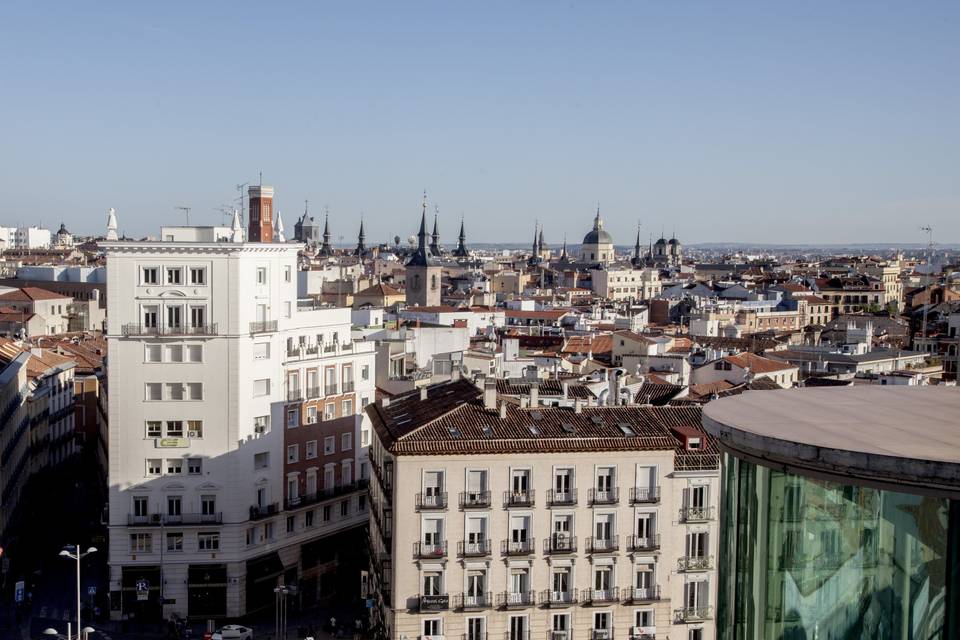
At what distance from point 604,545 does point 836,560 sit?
2321 centimetres

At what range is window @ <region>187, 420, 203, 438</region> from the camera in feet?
145

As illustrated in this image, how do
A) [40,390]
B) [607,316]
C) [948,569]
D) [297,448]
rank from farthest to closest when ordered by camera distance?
[607,316]
[40,390]
[297,448]
[948,569]

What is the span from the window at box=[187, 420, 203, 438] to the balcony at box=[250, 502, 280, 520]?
321 cm

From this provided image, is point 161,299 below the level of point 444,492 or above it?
above

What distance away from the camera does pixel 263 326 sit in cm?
4544

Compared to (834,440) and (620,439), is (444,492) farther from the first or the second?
(834,440)

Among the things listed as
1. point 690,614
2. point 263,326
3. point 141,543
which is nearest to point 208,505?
point 141,543

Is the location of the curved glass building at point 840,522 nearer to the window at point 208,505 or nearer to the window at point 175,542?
the window at point 208,505

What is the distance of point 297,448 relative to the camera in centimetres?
4712

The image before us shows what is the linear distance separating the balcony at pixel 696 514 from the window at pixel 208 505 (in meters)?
16.7

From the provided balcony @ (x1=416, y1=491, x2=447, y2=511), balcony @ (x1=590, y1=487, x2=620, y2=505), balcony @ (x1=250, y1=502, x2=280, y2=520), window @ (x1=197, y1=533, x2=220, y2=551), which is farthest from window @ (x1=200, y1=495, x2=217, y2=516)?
balcony @ (x1=590, y1=487, x2=620, y2=505)

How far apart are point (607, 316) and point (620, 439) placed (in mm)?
86766

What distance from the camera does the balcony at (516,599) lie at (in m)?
36.2

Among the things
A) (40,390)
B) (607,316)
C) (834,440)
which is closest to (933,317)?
(607,316)
